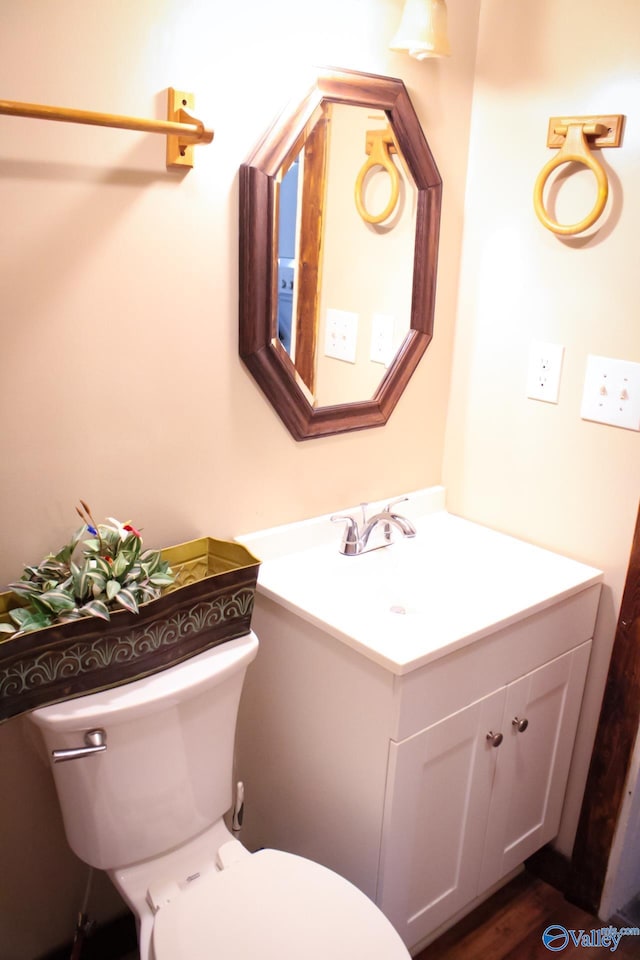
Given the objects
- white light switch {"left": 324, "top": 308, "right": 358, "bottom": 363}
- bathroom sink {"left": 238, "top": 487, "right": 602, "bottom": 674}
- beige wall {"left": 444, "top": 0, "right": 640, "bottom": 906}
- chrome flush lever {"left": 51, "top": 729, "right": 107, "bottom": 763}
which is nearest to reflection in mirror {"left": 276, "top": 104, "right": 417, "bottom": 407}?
white light switch {"left": 324, "top": 308, "right": 358, "bottom": 363}

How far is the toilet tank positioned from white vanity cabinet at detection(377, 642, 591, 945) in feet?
1.04

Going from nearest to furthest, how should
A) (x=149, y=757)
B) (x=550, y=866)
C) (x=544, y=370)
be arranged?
(x=149, y=757) < (x=544, y=370) < (x=550, y=866)

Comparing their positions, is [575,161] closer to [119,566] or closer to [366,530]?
[366,530]

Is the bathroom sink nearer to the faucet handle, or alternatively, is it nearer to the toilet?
the faucet handle

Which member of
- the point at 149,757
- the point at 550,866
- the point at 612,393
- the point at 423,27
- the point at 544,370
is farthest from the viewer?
the point at 550,866

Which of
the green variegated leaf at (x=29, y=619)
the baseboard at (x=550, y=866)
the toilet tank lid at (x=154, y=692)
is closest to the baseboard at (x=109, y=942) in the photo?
the toilet tank lid at (x=154, y=692)

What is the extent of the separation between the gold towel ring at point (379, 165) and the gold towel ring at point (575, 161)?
29cm

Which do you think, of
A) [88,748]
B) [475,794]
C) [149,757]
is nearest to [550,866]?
[475,794]

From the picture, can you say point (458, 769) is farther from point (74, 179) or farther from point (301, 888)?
point (74, 179)

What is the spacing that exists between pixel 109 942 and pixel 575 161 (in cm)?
185

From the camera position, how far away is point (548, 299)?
1.73 metres

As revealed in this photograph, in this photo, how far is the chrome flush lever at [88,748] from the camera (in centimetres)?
123

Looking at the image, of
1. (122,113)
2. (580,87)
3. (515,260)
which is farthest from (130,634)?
(580,87)

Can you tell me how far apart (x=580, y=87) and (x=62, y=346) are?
1124 millimetres
